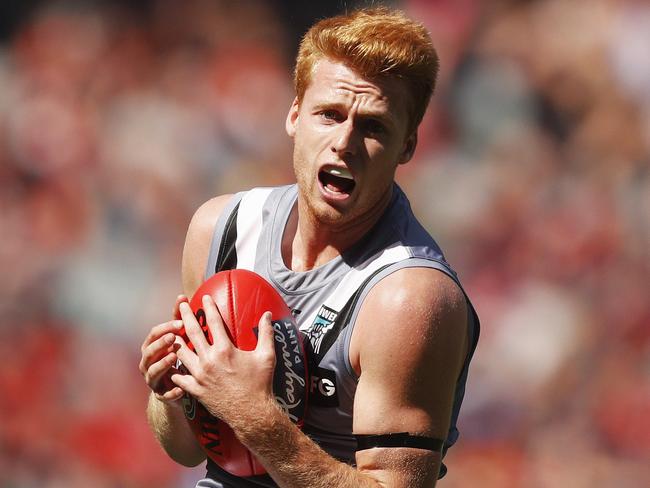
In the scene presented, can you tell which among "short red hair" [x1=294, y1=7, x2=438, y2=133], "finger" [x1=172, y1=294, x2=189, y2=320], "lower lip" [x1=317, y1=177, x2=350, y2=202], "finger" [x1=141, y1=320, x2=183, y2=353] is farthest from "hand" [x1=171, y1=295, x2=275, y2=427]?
"short red hair" [x1=294, y1=7, x2=438, y2=133]

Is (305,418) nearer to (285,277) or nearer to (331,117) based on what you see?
(285,277)

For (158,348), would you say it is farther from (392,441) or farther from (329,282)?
(392,441)

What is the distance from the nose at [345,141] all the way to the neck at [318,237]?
0.23m

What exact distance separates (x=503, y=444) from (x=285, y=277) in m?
2.79

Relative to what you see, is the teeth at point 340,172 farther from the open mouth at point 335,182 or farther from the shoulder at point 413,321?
the shoulder at point 413,321

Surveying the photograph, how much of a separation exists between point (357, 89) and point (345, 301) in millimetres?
605

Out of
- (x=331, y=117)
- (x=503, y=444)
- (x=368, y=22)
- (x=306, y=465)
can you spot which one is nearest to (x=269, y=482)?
(x=306, y=465)

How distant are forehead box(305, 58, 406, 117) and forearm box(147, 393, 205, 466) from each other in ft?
3.49

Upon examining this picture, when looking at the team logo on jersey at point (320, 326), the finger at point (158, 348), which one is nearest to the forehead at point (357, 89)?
the team logo on jersey at point (320, 326)

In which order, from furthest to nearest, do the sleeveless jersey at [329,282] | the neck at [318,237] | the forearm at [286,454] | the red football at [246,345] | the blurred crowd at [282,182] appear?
the blurred crowd at [282,182] < the neck at [318,237] < the sleeveless jersey at [329,282] < the red football at [246,345] < the forearm at [286,454]

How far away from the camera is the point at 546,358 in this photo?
5637mm

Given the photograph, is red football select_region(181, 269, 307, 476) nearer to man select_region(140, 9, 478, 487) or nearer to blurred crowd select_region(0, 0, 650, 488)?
man select_region(140, 9, 478, 487)

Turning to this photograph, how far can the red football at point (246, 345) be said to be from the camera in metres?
2.88

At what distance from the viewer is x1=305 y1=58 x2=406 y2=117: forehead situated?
9.93 ft
